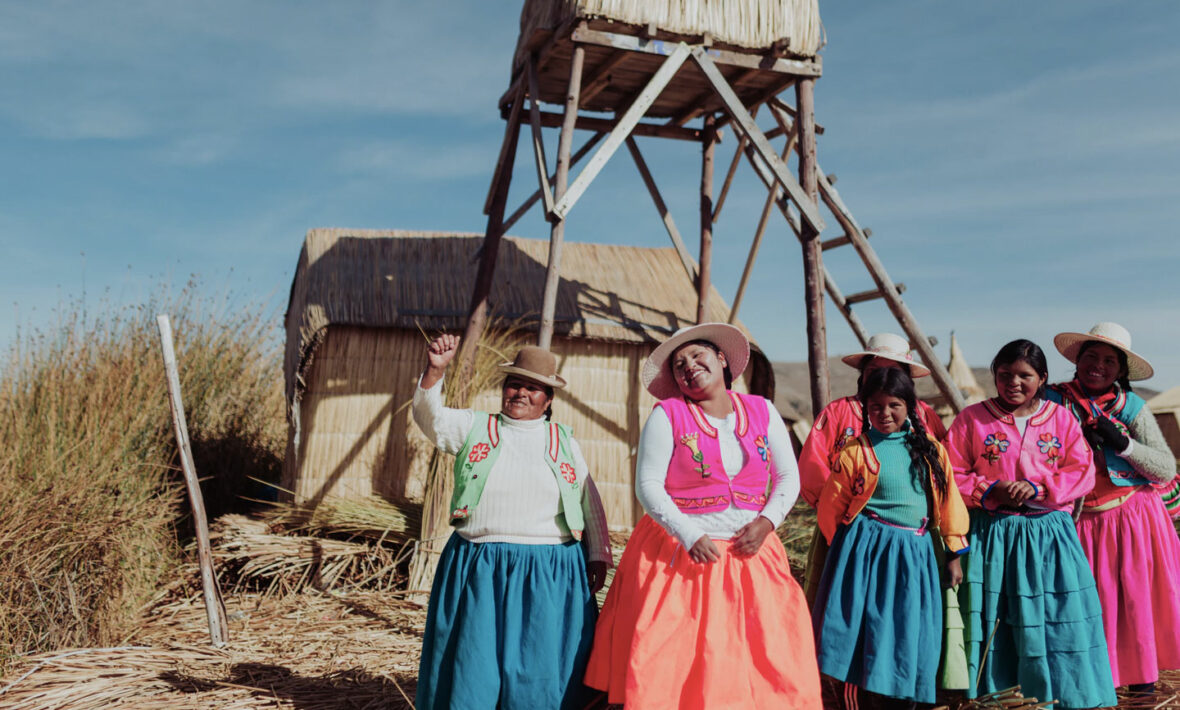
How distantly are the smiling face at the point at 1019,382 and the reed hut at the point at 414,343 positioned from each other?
3995 millimetres

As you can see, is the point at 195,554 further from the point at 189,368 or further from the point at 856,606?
the point at 856,606

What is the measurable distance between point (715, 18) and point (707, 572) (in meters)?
4.40

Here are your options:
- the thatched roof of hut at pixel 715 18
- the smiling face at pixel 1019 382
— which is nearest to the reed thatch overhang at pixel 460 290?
the thatched roof of hut at pixel 715 18

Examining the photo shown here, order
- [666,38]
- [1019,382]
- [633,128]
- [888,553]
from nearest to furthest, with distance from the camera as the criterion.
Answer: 1. [888,553]
2. [1019,382]
3. [666,38]
4. [633,128]

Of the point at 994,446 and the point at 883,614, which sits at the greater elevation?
the point at 994,446

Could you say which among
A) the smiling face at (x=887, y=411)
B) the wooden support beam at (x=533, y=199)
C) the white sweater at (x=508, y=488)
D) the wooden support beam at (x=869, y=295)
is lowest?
the white sweater at (x=508, y=488)

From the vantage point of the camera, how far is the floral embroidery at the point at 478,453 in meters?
3.55

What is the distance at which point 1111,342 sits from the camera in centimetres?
431

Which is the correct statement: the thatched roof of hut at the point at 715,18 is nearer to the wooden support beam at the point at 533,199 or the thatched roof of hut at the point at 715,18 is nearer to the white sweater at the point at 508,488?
the wooden support beam at the point at 533,199

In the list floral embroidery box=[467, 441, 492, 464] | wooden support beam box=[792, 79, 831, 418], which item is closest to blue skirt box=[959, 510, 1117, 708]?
floral embroidery box=[467, 441, 492, 464]

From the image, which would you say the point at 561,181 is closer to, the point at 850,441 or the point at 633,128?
the point at 633,128

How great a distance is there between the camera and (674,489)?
3381 mm

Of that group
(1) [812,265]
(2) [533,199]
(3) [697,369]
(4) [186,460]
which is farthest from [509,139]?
(3) [697,369]

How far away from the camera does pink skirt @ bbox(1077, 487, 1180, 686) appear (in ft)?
13.6
